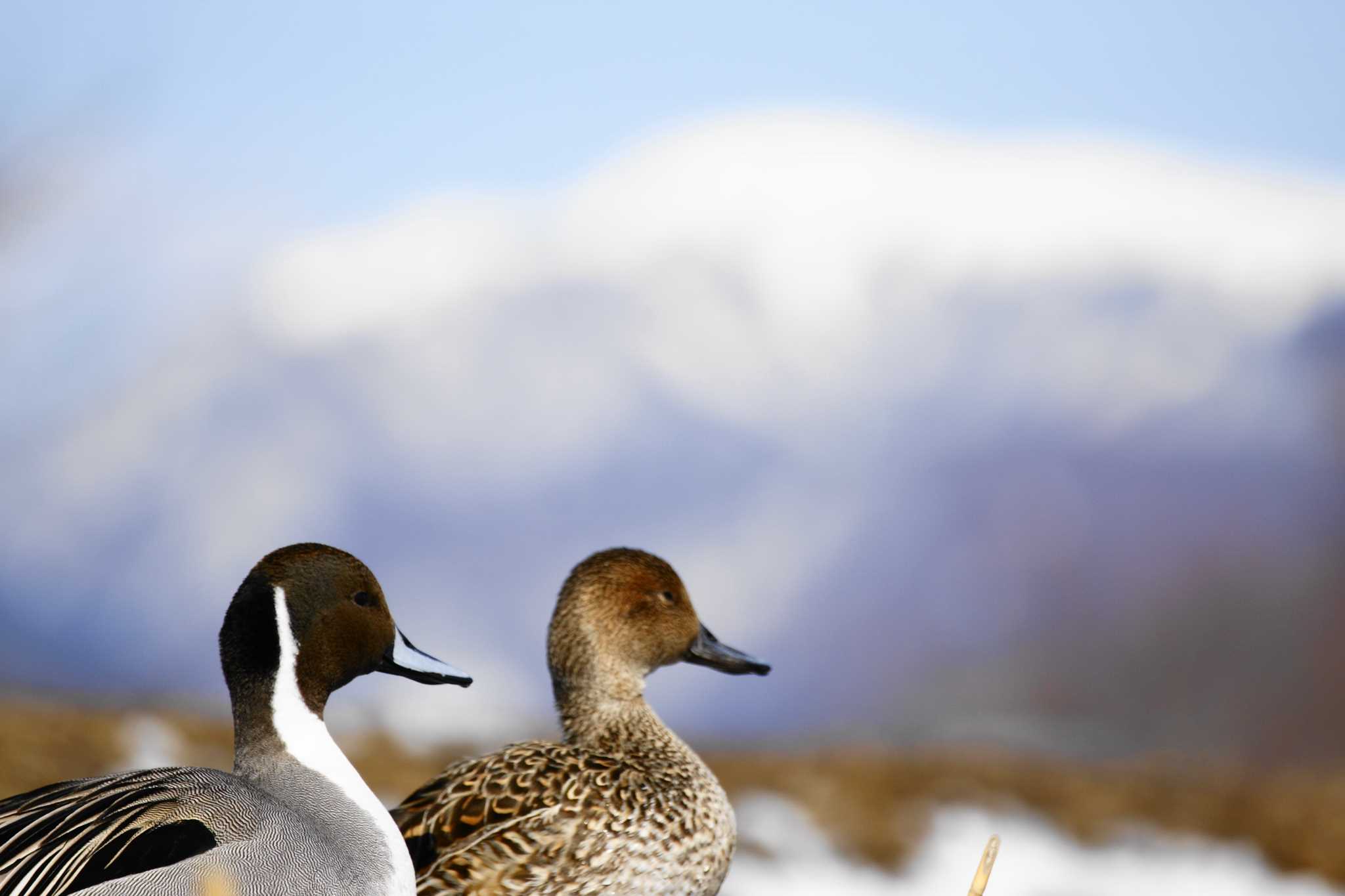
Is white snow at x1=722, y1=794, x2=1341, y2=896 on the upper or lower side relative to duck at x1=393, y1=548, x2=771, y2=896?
lower

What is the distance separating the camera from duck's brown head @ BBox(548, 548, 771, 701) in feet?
12.3

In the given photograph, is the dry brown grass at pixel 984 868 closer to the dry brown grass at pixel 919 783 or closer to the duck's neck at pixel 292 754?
the duck's neck at pixel 292 754

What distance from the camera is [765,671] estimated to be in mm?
3973

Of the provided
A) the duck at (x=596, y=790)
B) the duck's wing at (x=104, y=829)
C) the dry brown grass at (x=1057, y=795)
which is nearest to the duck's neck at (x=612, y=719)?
the duck at (x=596, y=790)

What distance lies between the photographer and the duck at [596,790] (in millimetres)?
3115

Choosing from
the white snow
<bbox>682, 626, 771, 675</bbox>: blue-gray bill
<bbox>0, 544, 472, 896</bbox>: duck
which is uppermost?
<bbox>682, 626, 771, 675</bbox>: blue-gray bill

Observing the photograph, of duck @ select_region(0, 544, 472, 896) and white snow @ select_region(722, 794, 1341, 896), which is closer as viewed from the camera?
duck @ select_region(0, 544, 472, 896)

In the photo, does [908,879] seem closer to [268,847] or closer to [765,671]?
[765,671]

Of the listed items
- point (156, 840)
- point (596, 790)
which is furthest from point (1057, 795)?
point (156, 840)

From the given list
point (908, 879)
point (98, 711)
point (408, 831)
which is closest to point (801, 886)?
point (908, 879)

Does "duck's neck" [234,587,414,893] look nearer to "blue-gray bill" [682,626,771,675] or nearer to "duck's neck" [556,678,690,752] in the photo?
"duck's neck" [556,678,690,752]

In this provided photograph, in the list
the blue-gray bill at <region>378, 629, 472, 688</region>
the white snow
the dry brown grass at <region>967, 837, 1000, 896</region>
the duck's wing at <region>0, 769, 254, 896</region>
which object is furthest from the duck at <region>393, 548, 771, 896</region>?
the white snow

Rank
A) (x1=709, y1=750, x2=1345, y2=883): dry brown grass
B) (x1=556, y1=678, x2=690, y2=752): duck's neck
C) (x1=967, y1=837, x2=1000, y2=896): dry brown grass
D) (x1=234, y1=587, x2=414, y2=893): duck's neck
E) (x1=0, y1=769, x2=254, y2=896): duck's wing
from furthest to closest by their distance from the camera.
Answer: (x1=709, y1=750, x2=1345, y2=883): dry brown grass
(x1=556, y1=678, x2=690, y2=752): duck's neck
(x1=234, y1=587, x2=414, y2=893): duck's neck
(x1=967, y1=837, x2=1000, y2=896): dry brown grass
(x1=0, y1=769, x2=254, y2=896): duck's wing

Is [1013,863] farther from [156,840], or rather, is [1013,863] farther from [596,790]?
[156,840]
